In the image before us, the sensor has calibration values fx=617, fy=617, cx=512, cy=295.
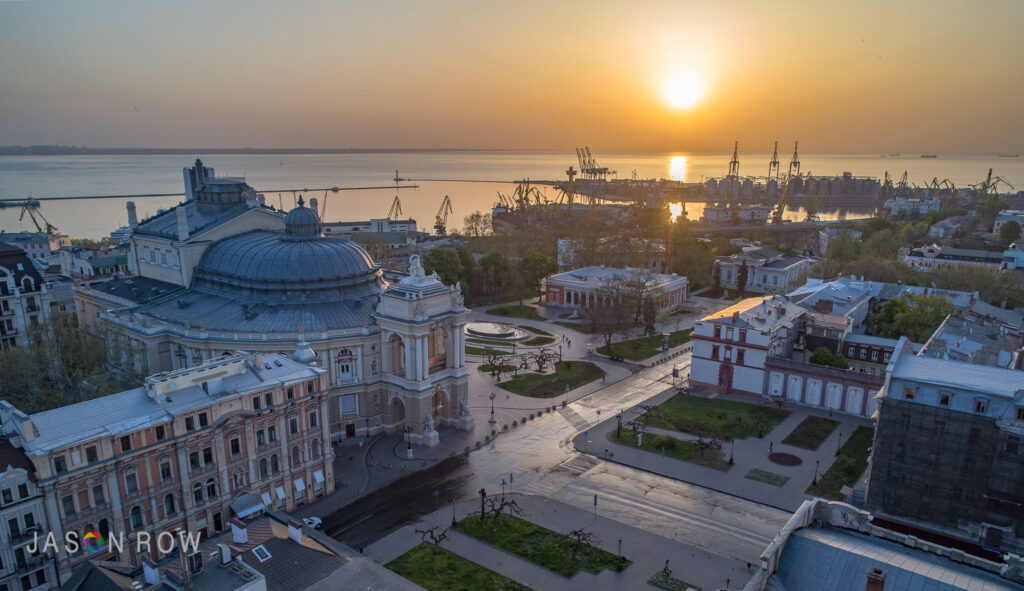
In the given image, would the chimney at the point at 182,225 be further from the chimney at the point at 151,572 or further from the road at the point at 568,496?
the chimney at the point at 151,572

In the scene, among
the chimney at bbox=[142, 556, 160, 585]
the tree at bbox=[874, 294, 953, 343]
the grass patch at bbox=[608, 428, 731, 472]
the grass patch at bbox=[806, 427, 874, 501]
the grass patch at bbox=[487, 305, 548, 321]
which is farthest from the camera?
the grass patch at bbox=[487, 305, 548, 321]

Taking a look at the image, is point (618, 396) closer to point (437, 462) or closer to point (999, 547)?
point (437, 462)

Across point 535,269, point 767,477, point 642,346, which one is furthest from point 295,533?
point 535,269

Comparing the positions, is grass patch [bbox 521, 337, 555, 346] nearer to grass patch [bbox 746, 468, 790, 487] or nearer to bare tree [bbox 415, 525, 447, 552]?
grass patch [bbox 746, 468, 790, 487]

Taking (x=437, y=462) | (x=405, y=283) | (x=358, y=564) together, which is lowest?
(x=437, y=462)

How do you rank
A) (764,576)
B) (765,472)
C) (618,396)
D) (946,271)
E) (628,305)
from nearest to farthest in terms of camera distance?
1. (764,576)
2. (765,472)
3. (618,396)
4. (628,305)
5. (946,271)

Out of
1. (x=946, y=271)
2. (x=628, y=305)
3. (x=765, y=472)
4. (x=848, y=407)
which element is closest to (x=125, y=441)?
(x=765, y=472)


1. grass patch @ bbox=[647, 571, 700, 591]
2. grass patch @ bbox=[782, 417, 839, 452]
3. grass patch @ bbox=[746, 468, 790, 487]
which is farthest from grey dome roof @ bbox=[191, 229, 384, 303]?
grass patch @ bbox=[782, 417, 839, 452]

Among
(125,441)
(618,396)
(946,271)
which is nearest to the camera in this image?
(125,441)
